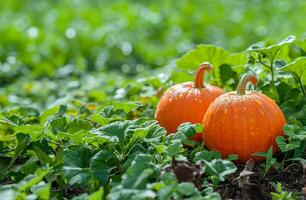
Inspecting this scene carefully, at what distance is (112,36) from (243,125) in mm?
4883

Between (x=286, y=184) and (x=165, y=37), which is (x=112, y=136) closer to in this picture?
(x=286, y=184)

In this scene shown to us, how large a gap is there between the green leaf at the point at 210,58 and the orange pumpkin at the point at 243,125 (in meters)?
0.68

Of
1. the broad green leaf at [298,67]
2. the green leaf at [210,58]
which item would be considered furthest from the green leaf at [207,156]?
the green leaf at [210,58]

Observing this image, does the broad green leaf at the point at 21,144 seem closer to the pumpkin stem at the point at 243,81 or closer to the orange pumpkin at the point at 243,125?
the orange pumpkin at the point at 243,125

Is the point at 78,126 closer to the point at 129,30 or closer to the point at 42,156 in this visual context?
the point at 42,156

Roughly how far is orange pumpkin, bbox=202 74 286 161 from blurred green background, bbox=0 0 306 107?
2.61 meters

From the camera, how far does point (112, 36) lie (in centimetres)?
801

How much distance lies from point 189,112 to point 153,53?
4.10m

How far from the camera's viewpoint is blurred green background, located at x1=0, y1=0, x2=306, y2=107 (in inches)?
273

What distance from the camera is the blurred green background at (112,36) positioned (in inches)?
273

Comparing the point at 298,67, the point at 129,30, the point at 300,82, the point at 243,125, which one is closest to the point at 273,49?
the point at 298,67

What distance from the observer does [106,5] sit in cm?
1008

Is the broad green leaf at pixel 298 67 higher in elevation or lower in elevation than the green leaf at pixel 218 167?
higher

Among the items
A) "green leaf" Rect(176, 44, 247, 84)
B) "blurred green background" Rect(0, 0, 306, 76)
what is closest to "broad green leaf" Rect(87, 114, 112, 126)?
"green leaf" Rect(176, 44, 247, 84)
